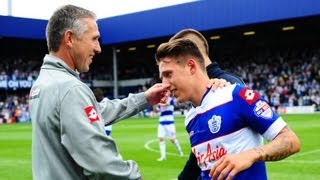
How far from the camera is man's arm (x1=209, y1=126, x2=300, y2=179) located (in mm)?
2600

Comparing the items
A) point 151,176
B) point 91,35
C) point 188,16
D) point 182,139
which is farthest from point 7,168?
point 188,16

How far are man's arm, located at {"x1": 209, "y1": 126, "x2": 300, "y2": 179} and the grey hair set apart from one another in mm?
1136

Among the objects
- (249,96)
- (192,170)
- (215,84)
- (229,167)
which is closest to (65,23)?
(215,84)

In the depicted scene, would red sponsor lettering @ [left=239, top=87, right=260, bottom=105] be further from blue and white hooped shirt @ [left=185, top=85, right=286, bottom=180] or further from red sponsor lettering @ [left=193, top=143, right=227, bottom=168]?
red sponsor lettering @ [left=193, top=143, right=227, bottom=168]

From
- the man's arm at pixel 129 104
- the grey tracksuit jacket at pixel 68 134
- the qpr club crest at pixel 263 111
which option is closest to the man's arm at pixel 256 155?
the qpr club crest at pixel 263 111

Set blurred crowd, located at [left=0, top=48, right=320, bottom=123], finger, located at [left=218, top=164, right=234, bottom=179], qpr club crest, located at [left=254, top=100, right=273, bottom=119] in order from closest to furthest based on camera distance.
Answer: finger, located at [left=218, top=164, right=234, bottom=179], qpr club crest, located at [left=254, top=100, right=273, bottom=119], blurred crowd, located at [left=0, top=48, right=320, bottom=123]

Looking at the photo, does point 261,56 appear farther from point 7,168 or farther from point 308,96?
point 7,168

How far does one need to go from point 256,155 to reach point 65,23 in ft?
4.36

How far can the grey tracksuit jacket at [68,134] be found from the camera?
8.80ft

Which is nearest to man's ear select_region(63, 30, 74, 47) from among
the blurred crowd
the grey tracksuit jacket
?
the grey tracksuit jacket

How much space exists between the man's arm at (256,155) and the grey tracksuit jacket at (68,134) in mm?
503

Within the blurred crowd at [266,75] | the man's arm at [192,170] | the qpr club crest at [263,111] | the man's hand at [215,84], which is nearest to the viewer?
the qpr club crest at [263,111]

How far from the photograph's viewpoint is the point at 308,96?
3862 centimetres

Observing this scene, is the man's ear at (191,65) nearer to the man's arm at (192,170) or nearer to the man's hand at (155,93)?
the man's hand at (155,93)
